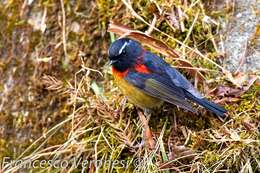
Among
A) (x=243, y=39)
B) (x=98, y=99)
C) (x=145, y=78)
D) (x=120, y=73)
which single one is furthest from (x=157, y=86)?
(x=243, y=39)

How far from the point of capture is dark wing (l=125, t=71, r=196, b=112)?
4.77 metres

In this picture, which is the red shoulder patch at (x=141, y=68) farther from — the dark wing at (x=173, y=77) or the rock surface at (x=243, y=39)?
the rock surface at (x=243, y=39)

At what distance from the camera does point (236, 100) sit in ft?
15.6

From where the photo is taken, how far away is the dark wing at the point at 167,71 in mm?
4840

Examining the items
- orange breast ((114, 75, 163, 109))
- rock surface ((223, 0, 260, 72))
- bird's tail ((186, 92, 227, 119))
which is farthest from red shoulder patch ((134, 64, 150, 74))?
rock surface ((223, 0, 260, 72))

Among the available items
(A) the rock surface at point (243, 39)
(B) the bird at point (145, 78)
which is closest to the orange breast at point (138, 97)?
(B) the bird at point (145, 78)

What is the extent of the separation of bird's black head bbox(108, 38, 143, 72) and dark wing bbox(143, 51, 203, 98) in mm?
99

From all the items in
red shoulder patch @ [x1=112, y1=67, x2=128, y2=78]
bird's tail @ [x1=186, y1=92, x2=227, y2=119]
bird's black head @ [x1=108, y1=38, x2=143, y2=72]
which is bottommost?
bird's tail @ [x1=186, y1=92, x2=227, y2=119]

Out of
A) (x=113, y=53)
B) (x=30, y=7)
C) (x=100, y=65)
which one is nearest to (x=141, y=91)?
(x=113, y=53)

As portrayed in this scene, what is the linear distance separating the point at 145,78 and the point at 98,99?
413mm

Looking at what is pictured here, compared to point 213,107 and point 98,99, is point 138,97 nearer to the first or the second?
point 98,99

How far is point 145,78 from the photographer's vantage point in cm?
495

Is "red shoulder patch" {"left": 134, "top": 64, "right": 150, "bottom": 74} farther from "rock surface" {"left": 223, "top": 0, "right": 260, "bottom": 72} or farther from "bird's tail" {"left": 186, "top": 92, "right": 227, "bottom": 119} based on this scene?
"rock surface" {"left": 223, "top": 0, "right": 260, "bottom": 72}

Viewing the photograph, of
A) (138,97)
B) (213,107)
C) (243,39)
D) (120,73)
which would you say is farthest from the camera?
(243,39)
